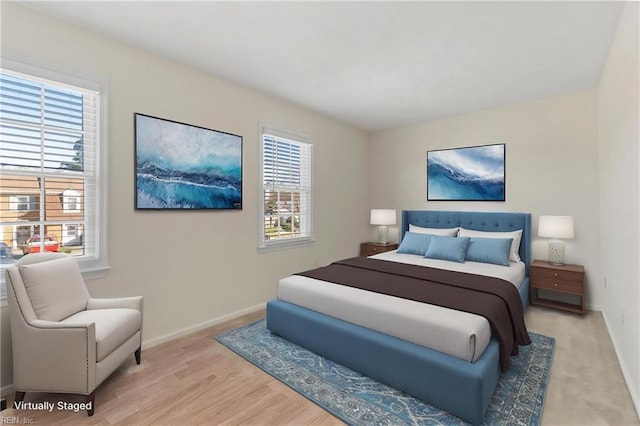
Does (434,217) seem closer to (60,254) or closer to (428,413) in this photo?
(428,413)

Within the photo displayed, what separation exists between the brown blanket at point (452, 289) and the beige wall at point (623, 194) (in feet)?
2.11

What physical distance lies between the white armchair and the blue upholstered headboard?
4.04 metres

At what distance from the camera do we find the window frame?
370 centimetres

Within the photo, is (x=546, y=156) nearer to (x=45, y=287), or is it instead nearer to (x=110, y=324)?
(x=110, y=324)

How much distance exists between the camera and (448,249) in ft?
12.0

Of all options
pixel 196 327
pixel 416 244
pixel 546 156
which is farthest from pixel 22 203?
pixel 546 156

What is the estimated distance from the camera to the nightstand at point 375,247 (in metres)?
4.95

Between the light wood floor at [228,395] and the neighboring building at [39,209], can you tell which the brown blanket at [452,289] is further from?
the neighboring building at [39,209]

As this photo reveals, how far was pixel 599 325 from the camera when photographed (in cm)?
312

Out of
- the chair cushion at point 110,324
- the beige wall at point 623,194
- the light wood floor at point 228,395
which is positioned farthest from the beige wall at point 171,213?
the beige wall at point 623,194

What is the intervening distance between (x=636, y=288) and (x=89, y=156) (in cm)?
400

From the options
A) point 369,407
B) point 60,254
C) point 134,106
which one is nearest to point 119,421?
point 60,254

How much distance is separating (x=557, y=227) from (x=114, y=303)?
4.49 meters

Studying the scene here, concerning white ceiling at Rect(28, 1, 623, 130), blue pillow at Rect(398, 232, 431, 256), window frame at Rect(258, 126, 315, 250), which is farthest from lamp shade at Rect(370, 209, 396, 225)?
white ceiling at Rect(28, 1, 623, 130)
